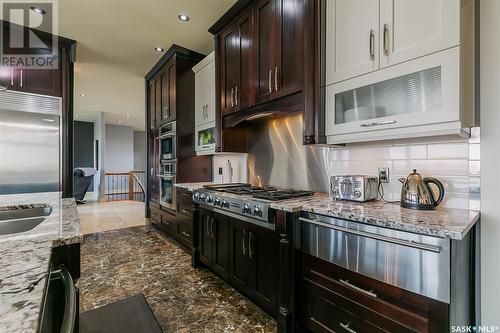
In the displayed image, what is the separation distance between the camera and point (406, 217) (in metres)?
1.17

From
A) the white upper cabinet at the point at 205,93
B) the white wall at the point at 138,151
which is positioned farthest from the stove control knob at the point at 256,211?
the white wall at the point at 138,151

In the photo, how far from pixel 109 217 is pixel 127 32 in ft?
12.4

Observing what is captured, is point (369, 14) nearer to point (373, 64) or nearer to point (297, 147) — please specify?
point (373, 64)

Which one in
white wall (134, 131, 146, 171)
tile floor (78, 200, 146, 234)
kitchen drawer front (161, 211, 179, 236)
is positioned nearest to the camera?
kitchen drawer front (161, 211, 179, 236)

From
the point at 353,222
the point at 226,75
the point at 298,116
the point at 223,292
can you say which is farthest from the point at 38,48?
the point at 353,222

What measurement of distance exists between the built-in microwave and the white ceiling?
1190 millimetres

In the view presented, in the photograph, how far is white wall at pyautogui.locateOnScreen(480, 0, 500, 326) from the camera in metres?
1.28

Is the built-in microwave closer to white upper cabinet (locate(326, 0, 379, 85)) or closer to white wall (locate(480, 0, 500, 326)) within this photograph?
white upper cabinet (locate(326, 0, 379, 85))

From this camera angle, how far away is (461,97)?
3.93ft

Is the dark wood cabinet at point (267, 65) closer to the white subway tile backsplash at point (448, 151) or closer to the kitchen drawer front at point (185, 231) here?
the white subway tile backsplash at point (448, 151)

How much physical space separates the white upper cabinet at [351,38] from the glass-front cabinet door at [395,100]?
0.26 ft

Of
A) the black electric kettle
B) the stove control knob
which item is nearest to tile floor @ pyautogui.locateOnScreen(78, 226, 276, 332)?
the stove control knob

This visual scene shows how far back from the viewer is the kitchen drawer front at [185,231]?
9.79 feet

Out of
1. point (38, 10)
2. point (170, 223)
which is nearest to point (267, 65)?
point (170, 223)
